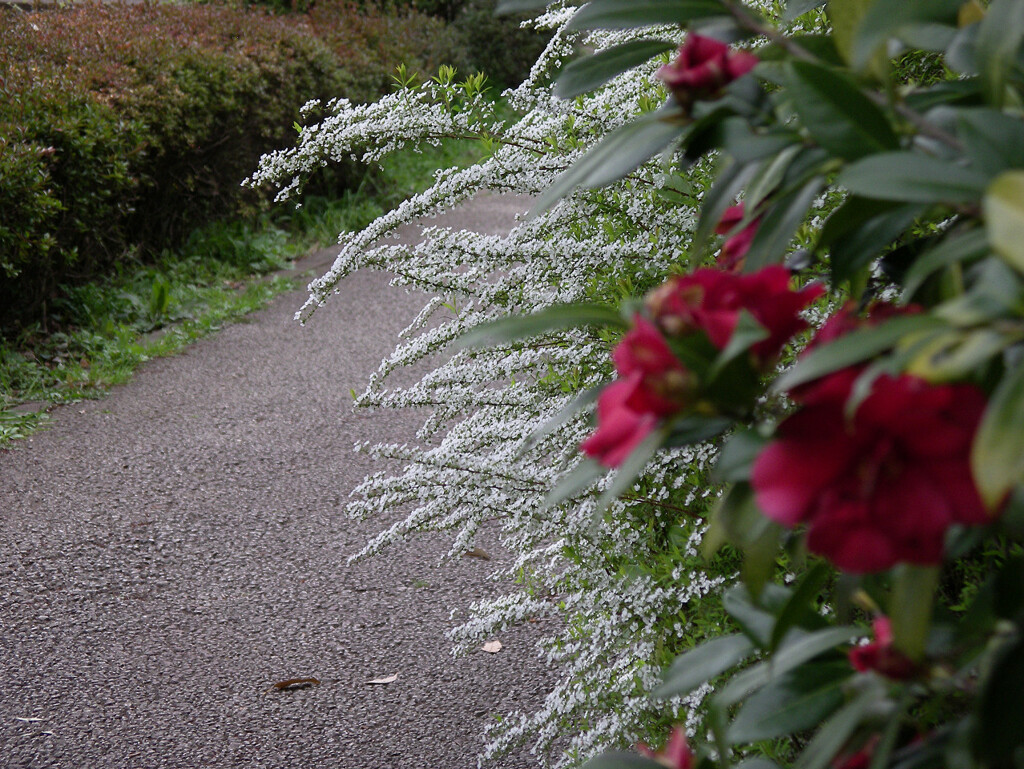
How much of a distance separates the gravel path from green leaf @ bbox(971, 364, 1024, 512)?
7.27 ft

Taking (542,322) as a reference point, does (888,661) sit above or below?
below

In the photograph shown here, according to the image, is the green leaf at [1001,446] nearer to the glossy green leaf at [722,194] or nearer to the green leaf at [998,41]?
the green leaf at [998,41]

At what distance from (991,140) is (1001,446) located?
23 centimetres

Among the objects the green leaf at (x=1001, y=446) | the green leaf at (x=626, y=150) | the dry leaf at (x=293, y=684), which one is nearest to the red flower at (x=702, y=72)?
the green leaf at (x=626, y=150)

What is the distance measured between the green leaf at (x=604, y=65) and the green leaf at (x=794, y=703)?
1.78ft

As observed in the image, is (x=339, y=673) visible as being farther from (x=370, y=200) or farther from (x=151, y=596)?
(x=370, y=200)

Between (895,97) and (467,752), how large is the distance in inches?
86.0

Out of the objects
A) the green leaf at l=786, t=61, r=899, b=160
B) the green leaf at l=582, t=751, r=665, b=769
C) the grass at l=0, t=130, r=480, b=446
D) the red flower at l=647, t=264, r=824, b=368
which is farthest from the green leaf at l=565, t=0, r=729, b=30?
the grass at l=0, t=130, r=480, b=446

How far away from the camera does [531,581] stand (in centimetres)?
256

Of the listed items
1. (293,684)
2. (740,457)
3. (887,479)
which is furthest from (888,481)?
(293,684)

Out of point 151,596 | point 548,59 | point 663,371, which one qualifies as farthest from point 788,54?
point 151,596

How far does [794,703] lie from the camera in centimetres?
79

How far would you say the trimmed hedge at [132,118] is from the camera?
5.01 metres

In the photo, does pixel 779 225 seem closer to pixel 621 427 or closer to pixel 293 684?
pixel 621 427
